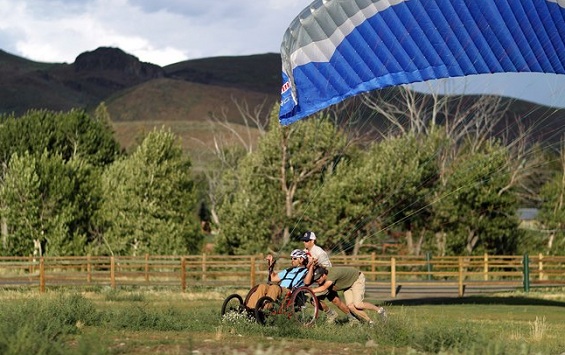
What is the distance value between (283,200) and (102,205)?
9.80m

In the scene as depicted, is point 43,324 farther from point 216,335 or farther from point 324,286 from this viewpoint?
point 324,286

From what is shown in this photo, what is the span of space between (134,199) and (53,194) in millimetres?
3811

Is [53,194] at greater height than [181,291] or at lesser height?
greater

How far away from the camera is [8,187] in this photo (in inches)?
1941

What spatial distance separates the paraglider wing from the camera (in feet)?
57.8

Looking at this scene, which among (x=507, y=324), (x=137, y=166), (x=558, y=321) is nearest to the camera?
(x=507, y=324)

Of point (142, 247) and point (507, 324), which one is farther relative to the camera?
point (142, 247)

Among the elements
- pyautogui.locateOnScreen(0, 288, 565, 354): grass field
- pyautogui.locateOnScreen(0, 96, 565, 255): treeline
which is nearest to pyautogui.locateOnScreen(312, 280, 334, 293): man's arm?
pyautogui.locateOnScreen(0, 288, 565, 354): grass field

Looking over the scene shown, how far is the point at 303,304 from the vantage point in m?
16.7

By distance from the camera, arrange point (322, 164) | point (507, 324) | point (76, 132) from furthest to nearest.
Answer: point (76, 132) < point (322, 164) < point (507, 324)

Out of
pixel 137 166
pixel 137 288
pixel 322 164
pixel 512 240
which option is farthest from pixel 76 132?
pixel 137 288

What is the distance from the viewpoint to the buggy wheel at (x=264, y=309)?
Answer: 52.9 ft

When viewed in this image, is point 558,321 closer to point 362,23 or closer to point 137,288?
point 362,23

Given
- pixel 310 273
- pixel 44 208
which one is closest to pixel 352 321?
pixel 310 273
